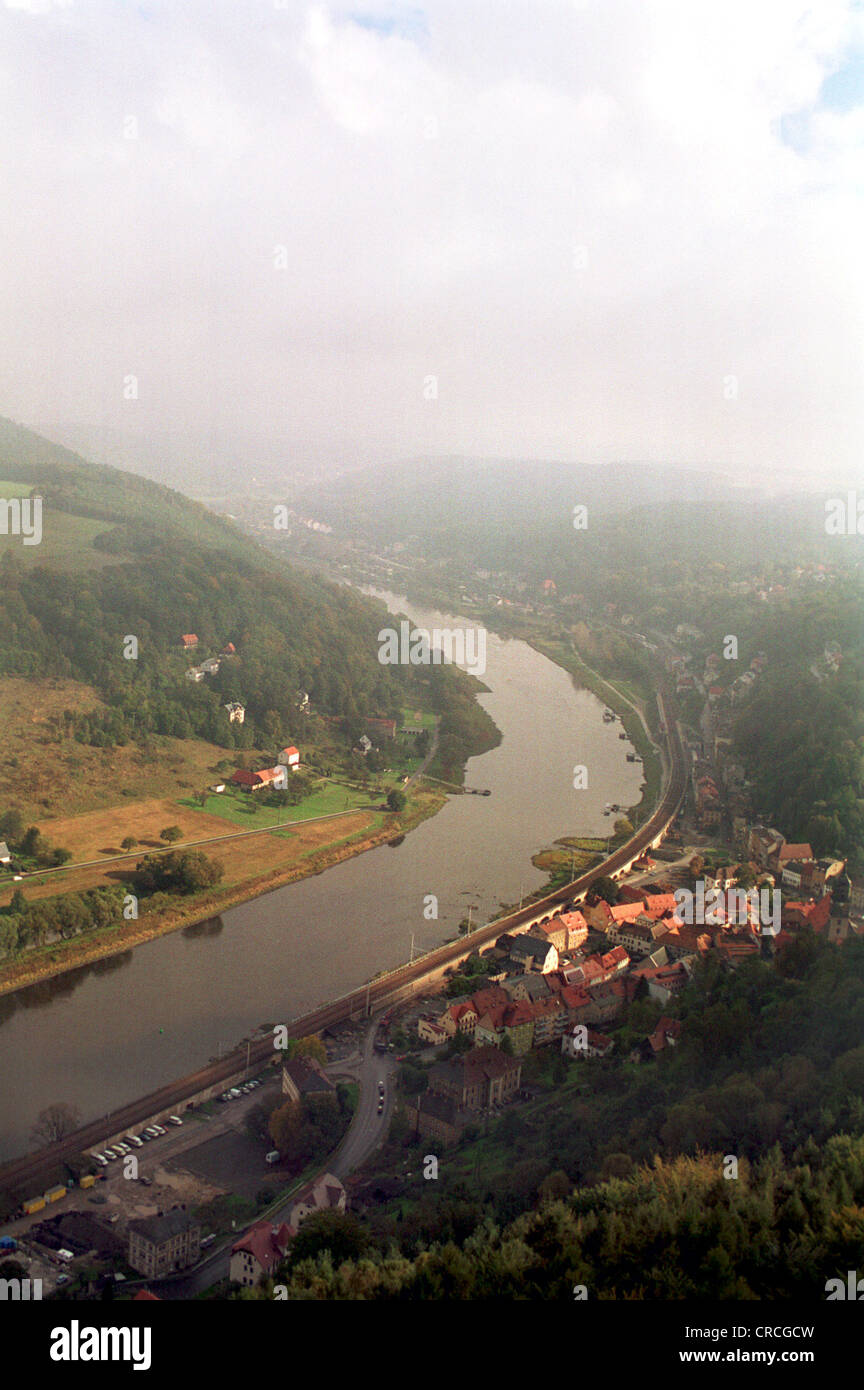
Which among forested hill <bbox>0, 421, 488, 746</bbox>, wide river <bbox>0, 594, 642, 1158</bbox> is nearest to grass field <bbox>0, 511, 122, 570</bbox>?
forested hill <bbox>0, 421, 488, 746</bbox>

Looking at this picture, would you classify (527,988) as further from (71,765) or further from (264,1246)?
(71,765)

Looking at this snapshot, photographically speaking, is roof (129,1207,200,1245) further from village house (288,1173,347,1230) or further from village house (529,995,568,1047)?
village house (529,995,568,1047)

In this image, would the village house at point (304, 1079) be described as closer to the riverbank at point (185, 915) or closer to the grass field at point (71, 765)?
the riverbank at point (185, 915)

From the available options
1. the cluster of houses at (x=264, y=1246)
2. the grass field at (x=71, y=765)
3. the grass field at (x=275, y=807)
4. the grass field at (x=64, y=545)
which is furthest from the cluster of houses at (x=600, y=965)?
the grass field at (x=64, y=545)

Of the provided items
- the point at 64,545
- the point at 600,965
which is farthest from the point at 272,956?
the point at 64,545
